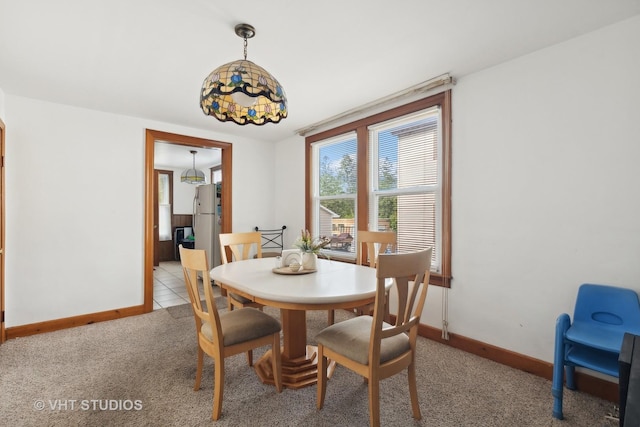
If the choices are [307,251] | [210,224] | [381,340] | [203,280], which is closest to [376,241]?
[307,251]

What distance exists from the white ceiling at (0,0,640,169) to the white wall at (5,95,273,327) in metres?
0.43

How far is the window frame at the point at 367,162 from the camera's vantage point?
2.70 m

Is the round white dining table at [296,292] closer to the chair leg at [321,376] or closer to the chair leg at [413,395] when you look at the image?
the chair leg at [321,376]

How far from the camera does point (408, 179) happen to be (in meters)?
3.12

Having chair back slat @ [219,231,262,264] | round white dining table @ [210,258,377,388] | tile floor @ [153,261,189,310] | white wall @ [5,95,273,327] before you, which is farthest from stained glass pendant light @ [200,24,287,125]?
tile floor @ [153,261,189,310]

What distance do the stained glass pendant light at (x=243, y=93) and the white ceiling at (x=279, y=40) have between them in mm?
278

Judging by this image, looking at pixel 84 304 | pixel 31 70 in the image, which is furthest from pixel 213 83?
pixel 84 304

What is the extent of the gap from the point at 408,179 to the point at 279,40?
181 cm

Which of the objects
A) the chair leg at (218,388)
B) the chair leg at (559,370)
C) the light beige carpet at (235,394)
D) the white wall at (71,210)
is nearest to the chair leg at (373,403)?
the light beige carpet at (235,394)

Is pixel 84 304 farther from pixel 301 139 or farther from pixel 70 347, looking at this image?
pixel 301 139

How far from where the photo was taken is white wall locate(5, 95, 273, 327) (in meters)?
2.98

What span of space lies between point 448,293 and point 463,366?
1.99ft

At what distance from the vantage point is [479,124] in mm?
2514

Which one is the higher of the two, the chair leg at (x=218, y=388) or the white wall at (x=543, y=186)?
the white wall at (x=543, y=186)
